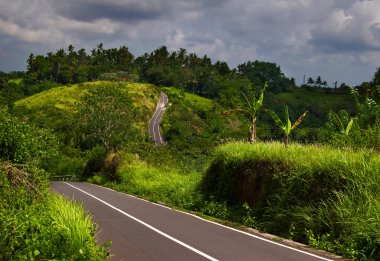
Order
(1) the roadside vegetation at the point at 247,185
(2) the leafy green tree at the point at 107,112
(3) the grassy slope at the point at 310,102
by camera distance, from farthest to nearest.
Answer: (3) the grassy slope at the point at 310,102 → (2) the leafy green tree at the point at 107,112 → (1) the roadside vegetation at the point at 247,185

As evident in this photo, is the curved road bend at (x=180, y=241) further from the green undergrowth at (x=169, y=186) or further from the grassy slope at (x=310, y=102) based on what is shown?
the grassy slope at (x=310, y=102)

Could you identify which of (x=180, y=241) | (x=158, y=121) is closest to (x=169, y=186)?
(x=180, y=241)

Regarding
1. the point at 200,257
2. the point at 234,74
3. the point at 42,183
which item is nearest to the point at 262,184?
the point at 200,257

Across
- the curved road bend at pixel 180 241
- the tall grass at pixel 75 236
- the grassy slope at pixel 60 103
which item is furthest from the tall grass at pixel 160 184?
the grassy slope at pixel 60 103

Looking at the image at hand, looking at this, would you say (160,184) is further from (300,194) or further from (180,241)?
(180,241)

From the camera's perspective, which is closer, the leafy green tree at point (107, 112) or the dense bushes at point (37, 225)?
the dense bushes at point (37, 225)

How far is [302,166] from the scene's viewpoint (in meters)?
13.1

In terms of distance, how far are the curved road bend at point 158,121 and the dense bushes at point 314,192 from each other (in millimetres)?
69871

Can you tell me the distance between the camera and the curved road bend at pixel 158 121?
92812mm

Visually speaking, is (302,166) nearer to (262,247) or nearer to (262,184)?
(262,184)

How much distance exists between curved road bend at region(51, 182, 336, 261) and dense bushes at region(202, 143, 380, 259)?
0.98 metres

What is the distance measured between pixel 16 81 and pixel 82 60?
34737 millimetres

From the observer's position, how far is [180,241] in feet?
37.9

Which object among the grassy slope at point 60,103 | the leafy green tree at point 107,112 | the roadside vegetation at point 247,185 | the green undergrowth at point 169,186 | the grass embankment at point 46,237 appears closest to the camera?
the grass embankment at point 46,237
